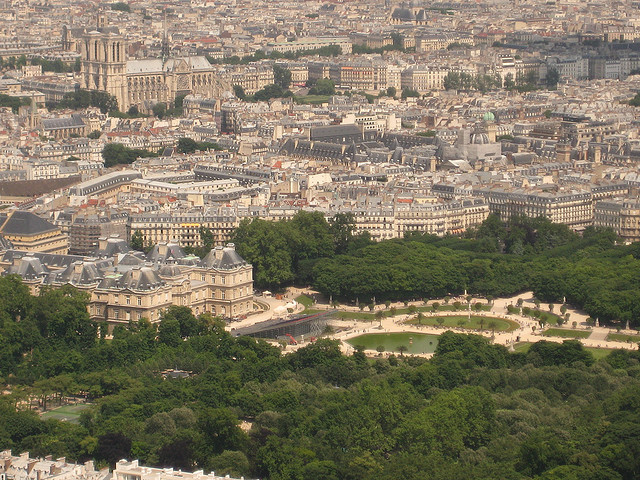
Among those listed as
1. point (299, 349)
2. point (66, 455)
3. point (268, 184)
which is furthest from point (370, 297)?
point (66, 455)

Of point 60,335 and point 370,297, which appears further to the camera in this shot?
point 370,297

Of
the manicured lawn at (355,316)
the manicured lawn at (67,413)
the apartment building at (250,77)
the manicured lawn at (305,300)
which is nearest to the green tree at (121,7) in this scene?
the apartment building at (250,77)

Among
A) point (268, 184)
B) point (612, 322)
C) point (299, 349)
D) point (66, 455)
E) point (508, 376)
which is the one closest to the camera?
point (66, 455)

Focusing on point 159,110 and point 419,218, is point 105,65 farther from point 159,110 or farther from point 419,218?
point 419,218

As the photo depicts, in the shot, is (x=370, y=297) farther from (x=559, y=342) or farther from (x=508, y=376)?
(x=508, y=376)

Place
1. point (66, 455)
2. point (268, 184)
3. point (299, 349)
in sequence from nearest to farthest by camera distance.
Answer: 1. point (66, 455)
2. point (299, 349)
3. point (268, 184)

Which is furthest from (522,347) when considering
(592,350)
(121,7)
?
(121,7)
